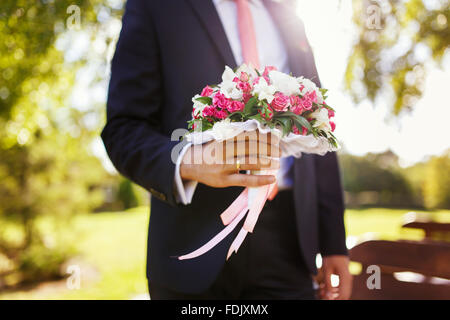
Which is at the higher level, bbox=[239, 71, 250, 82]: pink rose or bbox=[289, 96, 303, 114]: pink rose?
bbox=[239, 71, 250, 82]: pink rose

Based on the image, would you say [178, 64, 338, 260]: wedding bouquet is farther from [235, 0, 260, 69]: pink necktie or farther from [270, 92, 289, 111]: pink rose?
[235, 0, 260, 69]: pink necktie

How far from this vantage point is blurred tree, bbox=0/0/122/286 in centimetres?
382

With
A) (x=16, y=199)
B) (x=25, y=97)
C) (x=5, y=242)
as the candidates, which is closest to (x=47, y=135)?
(x=16, y=199)

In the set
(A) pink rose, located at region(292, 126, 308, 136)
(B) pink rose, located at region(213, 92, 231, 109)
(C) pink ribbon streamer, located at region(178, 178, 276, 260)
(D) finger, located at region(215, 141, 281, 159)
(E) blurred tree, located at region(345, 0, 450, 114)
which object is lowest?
(C) pink ribbon streamer, located at region(178, 178, 276, 260)

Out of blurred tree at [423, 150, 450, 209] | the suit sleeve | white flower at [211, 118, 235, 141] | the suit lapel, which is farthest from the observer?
blurred tree at [423, 150, 450, 209]

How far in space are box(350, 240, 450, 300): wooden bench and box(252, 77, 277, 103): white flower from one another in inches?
52.7

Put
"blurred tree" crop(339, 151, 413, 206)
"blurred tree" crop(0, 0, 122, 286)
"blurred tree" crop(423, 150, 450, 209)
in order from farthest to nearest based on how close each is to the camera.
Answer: "blurred tree" crop(339, 151, 413, 206), "blurred tree" crop(423, 150, 450, 209), "blurred tree" crop(0, 0, 122, 286)

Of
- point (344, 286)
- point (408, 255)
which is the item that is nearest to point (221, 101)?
point (344, 286)

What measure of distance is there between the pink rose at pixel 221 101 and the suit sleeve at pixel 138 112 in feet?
0.89

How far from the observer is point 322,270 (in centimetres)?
191

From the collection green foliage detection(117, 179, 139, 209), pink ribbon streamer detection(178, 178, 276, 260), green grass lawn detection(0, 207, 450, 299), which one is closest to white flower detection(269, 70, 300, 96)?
pink ribbon streamer detection(178, 178, 276, 260)

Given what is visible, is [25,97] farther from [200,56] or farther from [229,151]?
[229,151]

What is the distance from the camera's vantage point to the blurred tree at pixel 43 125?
3.82 m

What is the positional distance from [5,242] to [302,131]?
350 inches
